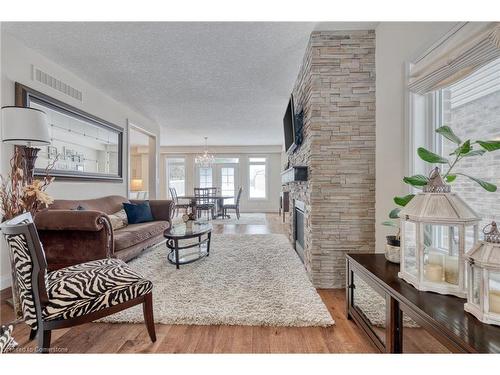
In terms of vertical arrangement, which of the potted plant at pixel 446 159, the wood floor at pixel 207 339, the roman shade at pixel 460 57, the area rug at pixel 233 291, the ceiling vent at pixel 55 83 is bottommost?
the wood floor at pixel 207 339

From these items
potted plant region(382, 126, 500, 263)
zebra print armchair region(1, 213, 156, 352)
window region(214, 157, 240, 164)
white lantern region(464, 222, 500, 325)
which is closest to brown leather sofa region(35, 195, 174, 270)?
zebra print armchair region(1, 213, 156, 352)

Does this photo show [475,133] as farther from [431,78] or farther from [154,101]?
[154,101]

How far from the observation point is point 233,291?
2299 mm

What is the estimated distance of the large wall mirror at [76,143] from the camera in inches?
114

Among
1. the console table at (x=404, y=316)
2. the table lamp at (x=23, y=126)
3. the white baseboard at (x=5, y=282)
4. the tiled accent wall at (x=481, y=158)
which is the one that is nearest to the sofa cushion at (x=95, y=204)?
the white baseboard at (x=5, y=282)

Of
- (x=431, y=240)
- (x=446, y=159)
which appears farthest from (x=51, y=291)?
(x=446, y=159)

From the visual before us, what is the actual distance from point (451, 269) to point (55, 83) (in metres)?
4.30

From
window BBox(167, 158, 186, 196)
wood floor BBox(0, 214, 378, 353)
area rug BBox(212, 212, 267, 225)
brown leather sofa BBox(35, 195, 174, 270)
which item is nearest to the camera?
wood floor BBox(0, 214, 378, 353)

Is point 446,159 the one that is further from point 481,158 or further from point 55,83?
point 55,83

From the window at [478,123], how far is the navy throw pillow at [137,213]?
383 centimetres

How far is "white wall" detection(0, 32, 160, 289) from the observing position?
2480mm

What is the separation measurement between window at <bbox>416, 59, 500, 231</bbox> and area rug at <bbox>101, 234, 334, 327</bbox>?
1.26 metres

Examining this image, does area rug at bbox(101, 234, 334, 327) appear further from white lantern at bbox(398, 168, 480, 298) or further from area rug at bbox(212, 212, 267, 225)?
area rug at bbox(212, 212, 267, 225)

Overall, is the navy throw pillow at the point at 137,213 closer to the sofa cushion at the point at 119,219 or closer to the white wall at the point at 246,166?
the sofa cushion at the point at 119,219
